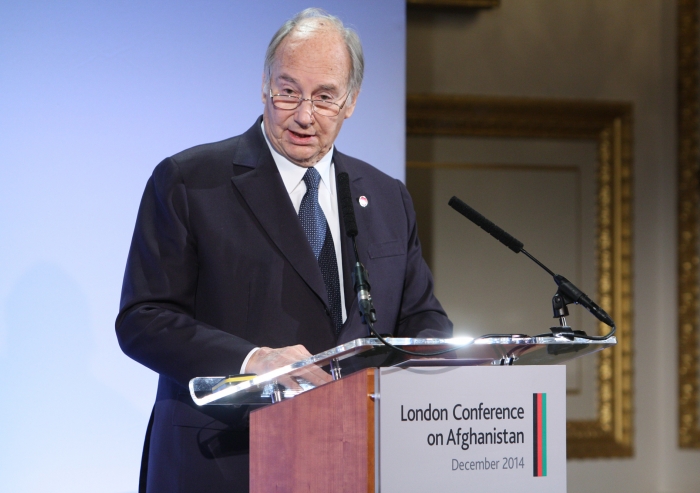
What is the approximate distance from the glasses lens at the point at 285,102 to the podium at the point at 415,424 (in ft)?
2.65

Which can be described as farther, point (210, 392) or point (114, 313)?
point (114, 313)

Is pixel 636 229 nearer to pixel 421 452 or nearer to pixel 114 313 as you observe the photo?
pixel 114 313

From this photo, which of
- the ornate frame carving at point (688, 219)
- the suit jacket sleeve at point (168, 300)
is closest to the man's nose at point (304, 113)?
the suit jacket sleeve at point (168, 300)

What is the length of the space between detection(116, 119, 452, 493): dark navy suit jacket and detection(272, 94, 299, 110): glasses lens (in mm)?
122

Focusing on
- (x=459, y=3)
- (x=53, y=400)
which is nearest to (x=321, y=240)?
(x=53, y=400)

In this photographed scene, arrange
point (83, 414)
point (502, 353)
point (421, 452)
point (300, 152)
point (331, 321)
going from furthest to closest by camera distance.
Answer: point (83, 414), point (300, 152), point (331, 321), point (502, 353), point (421, 452)

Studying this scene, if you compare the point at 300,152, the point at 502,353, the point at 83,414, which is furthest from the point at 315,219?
the point at 83,414

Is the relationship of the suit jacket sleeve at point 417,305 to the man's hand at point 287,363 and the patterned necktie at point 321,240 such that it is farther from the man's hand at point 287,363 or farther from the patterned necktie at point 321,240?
the man's hand at point 287,363

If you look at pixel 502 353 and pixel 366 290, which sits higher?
pixel 366 290

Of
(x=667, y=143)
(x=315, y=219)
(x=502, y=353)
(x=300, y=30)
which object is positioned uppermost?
(x=667, y=143)

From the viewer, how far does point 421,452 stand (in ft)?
3.87

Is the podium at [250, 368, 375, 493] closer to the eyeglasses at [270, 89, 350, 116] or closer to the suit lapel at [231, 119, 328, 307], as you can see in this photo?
the suit lapel at [231, 119, 328, 307]

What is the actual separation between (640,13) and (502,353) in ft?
11.2

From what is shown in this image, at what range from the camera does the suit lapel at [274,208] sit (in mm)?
1781
